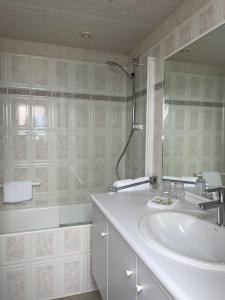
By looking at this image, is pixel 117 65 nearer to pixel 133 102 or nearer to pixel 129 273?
pixel 133 102

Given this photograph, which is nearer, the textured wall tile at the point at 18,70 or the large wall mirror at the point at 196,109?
the large wall mirror at the point at 196,109

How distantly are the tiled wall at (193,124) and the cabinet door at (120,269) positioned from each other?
0.73 metres

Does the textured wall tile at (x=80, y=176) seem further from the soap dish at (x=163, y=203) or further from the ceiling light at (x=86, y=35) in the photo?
the ceiling light at (x=86, y=35)

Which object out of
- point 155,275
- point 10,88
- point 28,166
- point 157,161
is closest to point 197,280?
point 155,275

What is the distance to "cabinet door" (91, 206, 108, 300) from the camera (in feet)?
4.75

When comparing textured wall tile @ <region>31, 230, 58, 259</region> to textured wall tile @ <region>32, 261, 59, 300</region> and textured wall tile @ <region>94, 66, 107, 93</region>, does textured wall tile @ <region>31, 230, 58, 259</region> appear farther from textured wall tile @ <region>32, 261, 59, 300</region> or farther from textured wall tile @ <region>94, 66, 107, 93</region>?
textured wall tile @ <region>94, 66, 107, 93</region>

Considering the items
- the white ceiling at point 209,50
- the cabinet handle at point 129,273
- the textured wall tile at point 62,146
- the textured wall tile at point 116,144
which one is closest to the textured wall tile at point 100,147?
the textured wall tile at point 116,144

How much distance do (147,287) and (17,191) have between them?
1.84m

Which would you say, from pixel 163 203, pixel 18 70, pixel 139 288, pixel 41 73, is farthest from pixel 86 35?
pixel 139 288

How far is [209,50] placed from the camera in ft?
4.76

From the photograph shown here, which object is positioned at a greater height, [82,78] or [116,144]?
[82,78]

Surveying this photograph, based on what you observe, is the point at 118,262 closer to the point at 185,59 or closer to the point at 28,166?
the point at 185,59

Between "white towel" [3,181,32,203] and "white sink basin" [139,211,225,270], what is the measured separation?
1539 millimetres

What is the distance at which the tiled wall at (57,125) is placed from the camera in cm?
236
